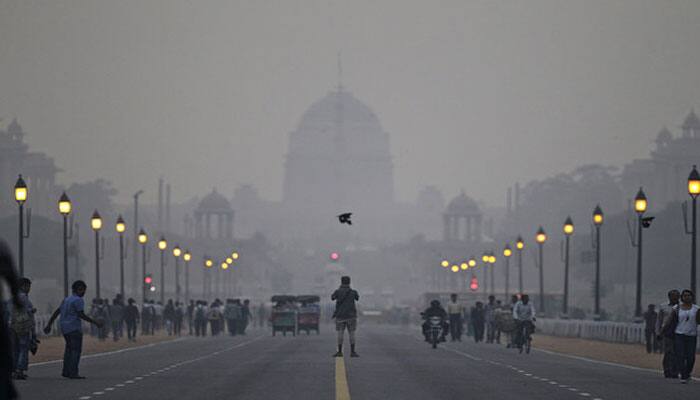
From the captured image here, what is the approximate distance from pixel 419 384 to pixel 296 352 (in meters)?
18.7

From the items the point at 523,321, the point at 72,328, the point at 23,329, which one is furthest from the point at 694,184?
the point at 23,329

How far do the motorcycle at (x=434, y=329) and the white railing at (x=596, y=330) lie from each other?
705cm

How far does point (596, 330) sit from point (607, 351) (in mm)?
13381

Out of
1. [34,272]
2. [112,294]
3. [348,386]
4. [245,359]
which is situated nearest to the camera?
[348,386]

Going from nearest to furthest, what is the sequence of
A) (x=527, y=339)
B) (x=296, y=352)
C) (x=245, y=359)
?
(x=245, y=359)
(x=296, y=352)
(x=527, y=339)

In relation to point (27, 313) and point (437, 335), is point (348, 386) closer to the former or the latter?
point (27, 313)

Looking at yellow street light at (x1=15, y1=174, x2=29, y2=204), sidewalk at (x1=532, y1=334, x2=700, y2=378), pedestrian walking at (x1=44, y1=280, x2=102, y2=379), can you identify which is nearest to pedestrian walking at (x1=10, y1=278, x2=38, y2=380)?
pedestrian walking at (x1=44, y1=280, x2=102, y2=379)

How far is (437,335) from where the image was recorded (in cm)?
5212

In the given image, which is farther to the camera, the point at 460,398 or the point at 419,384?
the point at 419,384

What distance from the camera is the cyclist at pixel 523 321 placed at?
49156 mm

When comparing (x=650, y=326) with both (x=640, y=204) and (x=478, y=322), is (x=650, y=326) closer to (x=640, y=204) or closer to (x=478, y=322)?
(x=640, y=204)

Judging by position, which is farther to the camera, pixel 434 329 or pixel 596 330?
pixel 596 330

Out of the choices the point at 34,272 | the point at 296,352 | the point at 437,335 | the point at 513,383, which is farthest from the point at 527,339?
the point at 34,272

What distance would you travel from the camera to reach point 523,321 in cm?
4950
